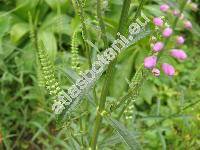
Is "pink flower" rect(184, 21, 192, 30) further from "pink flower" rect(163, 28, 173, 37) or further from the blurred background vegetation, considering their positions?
the blurred background vegetation

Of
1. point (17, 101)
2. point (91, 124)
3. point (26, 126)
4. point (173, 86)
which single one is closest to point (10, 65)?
point (17, 101)

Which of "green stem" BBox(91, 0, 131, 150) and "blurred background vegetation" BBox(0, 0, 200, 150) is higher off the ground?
"green stem" BBox(91, 0, 131, 150)

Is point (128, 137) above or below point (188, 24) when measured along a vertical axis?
below

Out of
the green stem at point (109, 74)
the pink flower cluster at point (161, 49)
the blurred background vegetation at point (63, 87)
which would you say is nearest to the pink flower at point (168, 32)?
the pink flower cluster at point (161, 49)

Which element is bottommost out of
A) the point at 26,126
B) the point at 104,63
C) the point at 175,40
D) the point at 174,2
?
the point at 26,126

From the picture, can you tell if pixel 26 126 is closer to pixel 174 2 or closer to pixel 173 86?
pixel 173 86

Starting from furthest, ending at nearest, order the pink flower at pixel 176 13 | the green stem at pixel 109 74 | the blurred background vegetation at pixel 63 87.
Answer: the blurred background vegetation at pixel 63 87
the green stem at pixel 109 74
the pink flower at pixel 176 13

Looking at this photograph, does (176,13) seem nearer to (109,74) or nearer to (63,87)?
(109,74)

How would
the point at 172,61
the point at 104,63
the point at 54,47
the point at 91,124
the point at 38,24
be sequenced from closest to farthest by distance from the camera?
the point at 104,63
the point at 91,124
the point at 54,47
the point at 172,61
the point at 38,24

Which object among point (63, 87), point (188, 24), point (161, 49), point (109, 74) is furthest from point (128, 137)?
point (63, 87)

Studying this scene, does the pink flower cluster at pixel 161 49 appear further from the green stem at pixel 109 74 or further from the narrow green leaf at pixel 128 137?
the narrow green leaf at pixel 128 137

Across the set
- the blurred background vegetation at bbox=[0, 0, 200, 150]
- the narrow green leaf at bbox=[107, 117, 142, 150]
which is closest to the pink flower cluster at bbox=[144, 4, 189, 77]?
the narrow green leaf at bbox=[107, 117, 142, 150]
